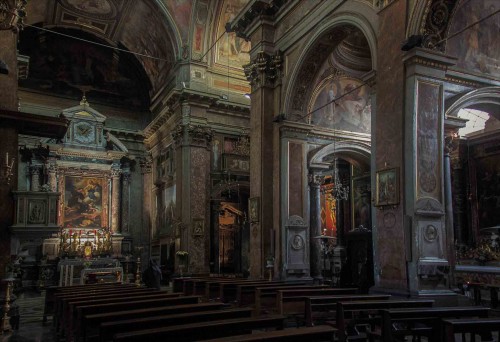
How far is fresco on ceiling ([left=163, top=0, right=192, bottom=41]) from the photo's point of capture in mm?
18844

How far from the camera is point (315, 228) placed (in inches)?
588

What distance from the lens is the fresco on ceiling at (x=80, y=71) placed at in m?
20.5

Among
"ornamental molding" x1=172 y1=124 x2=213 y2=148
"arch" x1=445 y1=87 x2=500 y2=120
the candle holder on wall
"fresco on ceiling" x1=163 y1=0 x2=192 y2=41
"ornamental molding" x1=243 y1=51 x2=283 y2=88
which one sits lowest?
the candle holder on wall

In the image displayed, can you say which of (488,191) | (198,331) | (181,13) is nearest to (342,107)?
(488,191)

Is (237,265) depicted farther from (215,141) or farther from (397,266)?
(397,266)

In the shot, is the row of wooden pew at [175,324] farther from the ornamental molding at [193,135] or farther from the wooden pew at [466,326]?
the ornamental molding at [193,135]

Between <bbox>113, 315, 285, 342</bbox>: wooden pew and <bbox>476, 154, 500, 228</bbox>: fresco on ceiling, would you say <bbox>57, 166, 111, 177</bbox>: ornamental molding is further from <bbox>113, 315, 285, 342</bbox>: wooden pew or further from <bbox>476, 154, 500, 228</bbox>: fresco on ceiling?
<bbox>113, 315, 285, 342</bbox>: wooden pew

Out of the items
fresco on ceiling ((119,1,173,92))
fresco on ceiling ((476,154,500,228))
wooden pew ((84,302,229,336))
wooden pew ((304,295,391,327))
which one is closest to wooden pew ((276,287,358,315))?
wooden pew ((304,295,391,327))

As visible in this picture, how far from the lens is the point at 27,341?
22.0 ft

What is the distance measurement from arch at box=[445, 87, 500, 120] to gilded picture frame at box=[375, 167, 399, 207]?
250cm

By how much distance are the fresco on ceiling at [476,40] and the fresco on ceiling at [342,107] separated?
499cm

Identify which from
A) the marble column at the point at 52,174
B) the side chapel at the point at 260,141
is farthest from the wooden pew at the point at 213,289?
the marble column at the point at 52,174

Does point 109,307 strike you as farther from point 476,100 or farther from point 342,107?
point 342,107

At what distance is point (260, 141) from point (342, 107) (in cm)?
387
